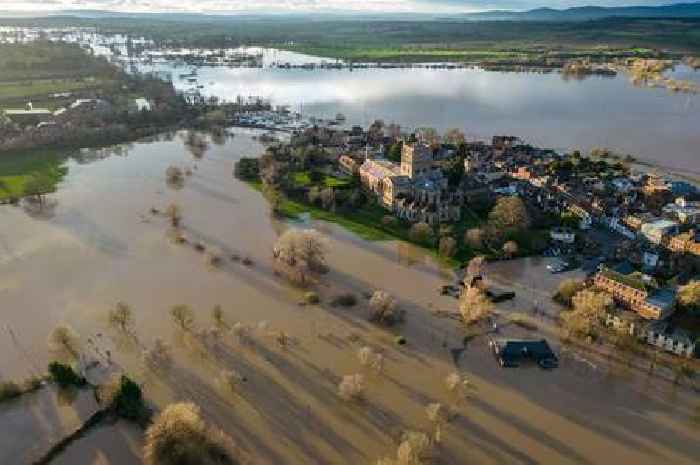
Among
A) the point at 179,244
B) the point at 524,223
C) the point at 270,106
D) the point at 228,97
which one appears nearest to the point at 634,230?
the point at 524,223

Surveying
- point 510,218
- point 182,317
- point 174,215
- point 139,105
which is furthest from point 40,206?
point 139,105

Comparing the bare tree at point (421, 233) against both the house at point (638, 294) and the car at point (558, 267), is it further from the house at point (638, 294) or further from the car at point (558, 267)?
the house at point (638, 294)

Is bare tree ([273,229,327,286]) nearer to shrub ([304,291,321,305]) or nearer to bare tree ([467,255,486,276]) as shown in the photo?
shrub ([304,291,321,305])

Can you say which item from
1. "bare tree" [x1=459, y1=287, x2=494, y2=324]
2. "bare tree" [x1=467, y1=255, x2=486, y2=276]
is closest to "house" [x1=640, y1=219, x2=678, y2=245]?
"bare tree" [x1=467, y1=255, x2=486, y2=276]

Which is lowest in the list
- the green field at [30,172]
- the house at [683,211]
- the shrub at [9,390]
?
the green field at [30,172]

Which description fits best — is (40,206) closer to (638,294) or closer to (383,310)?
(383,310)

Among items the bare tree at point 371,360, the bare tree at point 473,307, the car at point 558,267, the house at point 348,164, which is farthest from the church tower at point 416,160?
the bare tree at point 371,360
